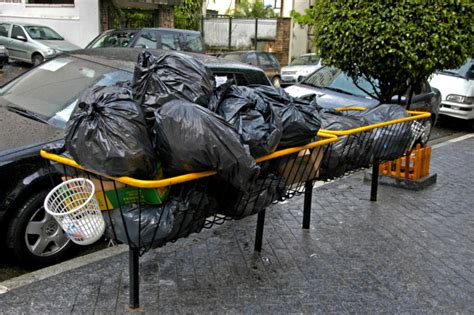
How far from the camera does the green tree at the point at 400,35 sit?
16.8 ft

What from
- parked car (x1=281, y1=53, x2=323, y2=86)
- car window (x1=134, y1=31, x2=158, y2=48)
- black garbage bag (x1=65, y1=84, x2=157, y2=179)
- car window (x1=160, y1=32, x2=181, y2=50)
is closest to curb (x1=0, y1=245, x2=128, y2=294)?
black garbage bag (x1=65, y1=84, x2=157, y2=179)

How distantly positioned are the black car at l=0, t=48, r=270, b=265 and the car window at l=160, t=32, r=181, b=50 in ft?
22.0

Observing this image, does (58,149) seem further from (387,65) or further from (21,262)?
(387,65)

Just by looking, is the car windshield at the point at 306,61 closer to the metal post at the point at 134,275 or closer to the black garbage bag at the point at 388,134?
the black garbage bag at the point at 388,134

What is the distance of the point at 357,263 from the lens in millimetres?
3955

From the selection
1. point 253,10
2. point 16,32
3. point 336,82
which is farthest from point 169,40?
point 253,10

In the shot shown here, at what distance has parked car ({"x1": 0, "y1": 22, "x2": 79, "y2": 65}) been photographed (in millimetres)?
16094

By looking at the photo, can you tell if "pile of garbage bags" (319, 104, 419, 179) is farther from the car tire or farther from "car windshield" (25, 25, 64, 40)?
"car windshield" (25, 25, 64, 40)

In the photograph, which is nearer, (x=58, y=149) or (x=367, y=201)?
(x=58, y=149)

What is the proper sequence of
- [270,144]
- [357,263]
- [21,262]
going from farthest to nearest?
[357,263], [21,262], [270,144]

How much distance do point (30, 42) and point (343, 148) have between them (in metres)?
14.7

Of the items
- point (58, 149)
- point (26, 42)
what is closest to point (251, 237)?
point (58, 149)

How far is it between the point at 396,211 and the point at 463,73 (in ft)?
24.5

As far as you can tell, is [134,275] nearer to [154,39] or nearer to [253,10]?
[154,39]
